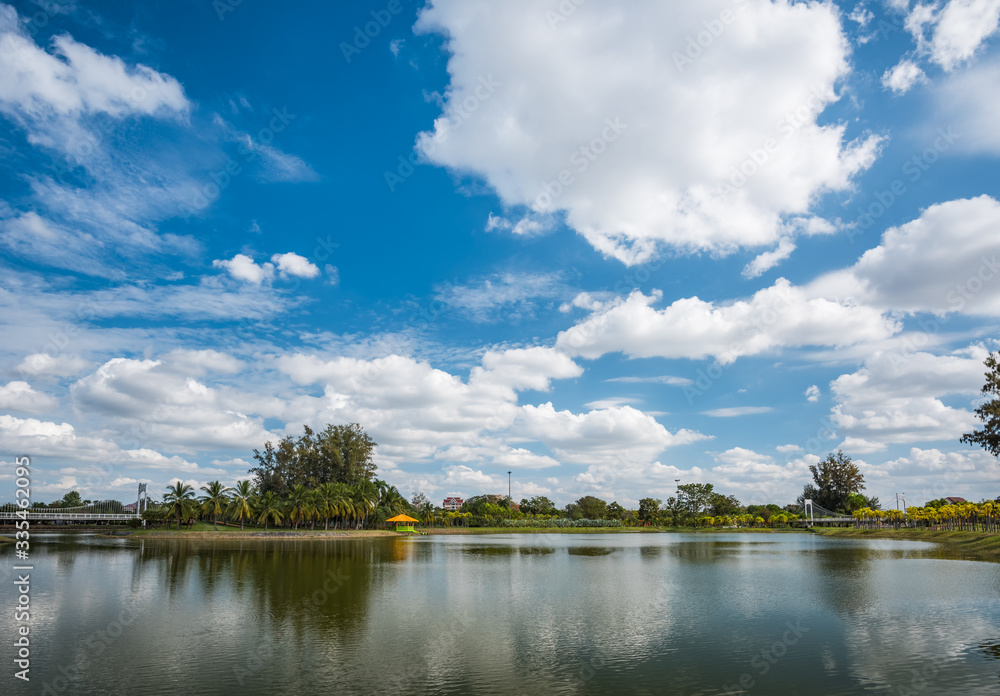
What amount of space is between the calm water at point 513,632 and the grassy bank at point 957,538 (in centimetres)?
1337

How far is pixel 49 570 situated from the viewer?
33.6 metres

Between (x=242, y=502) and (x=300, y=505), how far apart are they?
299 inches

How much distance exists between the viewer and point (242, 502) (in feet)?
257

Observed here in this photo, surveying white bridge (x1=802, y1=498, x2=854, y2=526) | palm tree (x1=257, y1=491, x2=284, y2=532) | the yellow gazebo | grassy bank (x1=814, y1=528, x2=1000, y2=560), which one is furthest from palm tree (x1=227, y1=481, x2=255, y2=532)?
white bridge (x1=802, y1=498, x2=854, y2=526)

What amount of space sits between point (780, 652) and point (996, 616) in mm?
10351

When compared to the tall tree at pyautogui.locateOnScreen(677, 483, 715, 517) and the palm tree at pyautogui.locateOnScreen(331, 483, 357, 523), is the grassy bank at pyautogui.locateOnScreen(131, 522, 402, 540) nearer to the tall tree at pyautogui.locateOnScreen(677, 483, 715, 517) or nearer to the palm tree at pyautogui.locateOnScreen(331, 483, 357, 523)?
the palm tree at pyautogui.locateOnScreen(331, 483, 357, 523)

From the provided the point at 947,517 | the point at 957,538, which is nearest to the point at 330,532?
the point at 957,538

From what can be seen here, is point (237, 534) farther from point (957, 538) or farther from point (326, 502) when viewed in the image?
point (957, 538)

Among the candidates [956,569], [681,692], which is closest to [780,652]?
[681,692]

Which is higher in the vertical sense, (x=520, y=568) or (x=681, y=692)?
(x=681, y=692)

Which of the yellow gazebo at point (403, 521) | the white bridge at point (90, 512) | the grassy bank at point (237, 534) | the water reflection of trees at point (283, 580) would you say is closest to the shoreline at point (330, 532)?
the grassy bank at point (237, 534)

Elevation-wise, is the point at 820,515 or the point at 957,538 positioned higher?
the point at 957,538

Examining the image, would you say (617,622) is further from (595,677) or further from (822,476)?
(822,476)

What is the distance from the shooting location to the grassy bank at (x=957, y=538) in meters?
43.0
